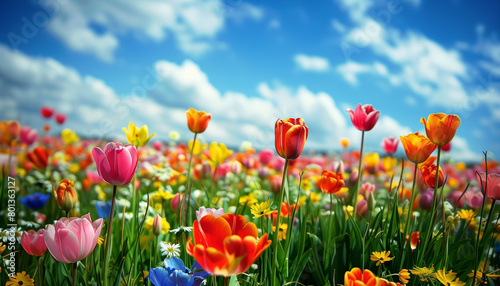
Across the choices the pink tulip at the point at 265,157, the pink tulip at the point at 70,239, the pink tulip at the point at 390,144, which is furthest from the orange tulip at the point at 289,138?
the pink tulip at the point at 265,157

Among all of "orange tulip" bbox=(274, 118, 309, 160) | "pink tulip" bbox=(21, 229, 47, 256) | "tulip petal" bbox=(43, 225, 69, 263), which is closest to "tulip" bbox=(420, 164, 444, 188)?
"orange tulip" bbox=(274, 118, 309, 160)

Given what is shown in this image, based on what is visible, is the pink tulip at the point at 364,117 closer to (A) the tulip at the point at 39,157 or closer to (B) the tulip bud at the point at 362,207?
(B) the tulip bud at the point at 362,207

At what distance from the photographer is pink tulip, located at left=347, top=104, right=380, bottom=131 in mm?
1689

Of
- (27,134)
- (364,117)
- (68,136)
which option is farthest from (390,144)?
(68,136)

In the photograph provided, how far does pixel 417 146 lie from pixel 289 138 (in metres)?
0.63

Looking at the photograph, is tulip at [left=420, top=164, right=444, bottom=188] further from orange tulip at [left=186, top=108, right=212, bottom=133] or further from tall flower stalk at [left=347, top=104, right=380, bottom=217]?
orange tulip at [left=186, top=108, right=212, bottom=133]

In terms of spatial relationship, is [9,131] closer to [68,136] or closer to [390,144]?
[68,136]

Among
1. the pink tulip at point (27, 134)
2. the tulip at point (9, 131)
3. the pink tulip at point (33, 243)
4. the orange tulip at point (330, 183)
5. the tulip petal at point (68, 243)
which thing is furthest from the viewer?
the pink tulip at point (27, 134)

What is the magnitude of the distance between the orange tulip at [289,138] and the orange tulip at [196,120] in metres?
0.86

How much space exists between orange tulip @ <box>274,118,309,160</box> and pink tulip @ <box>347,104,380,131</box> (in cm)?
72

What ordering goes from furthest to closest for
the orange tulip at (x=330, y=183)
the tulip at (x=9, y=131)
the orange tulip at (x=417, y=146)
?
the tulip at (x=9, y=131), the orange tulip at (x=330, y=183), the orange tulip at (x=417, y=146)

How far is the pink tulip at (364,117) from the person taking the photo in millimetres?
1689

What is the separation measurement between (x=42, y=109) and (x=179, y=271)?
5.61 meters

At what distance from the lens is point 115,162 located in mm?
1030
